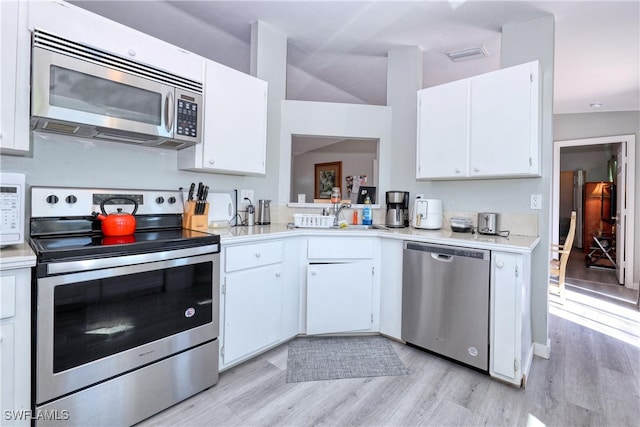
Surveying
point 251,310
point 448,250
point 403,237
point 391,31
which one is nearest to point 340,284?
point 403,237

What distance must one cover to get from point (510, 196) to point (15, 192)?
2.98 m

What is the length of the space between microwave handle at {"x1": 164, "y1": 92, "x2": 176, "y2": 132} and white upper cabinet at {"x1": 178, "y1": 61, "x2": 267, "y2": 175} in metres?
0.24

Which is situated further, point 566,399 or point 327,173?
point 327,173

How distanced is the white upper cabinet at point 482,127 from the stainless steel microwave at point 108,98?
177 cm

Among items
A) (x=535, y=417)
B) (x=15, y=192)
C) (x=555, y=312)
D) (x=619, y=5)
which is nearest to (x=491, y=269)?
(x=535, y=417)

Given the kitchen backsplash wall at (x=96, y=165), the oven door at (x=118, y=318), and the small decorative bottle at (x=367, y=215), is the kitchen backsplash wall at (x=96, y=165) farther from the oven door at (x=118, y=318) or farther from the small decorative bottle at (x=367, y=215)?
the small decorative bottle at (x=367, y=215)

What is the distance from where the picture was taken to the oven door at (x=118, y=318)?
1.27 m

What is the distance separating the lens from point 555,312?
321cm

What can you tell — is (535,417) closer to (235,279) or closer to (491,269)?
(491,269)

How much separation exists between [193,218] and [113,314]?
2.69 ft

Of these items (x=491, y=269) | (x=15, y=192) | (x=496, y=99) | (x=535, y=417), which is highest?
(x=496, y=99)

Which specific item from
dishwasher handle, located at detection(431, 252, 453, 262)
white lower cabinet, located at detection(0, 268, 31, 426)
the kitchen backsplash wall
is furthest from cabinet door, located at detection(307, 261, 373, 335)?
white lower cabinet, located at detection(0, 268, 31, 426)

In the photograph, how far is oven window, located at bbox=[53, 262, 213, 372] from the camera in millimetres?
1315

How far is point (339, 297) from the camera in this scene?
7.91 feet
